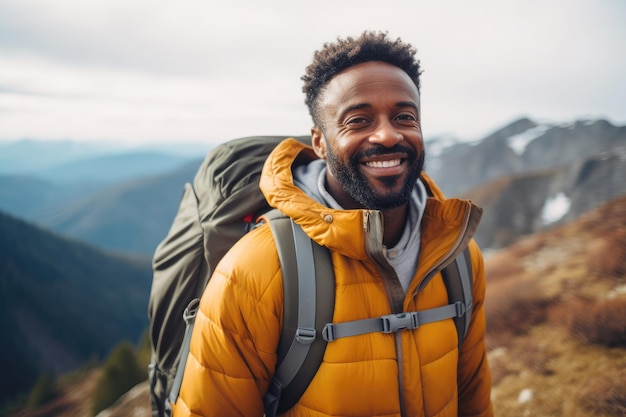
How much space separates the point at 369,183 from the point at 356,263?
23.2 inches

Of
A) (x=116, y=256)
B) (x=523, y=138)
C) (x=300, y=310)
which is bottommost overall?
(x=116, y=256)

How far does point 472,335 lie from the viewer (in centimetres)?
334

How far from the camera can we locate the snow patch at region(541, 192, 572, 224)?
6425 cm

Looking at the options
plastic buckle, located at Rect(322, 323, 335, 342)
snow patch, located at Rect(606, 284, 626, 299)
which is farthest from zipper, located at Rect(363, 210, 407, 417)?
snow patch, located at Rect(606, 284, 626, 299)

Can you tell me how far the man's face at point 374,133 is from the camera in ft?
8.76

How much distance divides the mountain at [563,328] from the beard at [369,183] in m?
4.55

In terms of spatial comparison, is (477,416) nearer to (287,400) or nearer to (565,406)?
(287,400)

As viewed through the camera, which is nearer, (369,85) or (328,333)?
(328,333)

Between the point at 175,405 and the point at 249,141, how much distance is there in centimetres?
239

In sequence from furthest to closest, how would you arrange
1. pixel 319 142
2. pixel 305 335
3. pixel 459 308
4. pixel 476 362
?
pixel 476 362
pixel 319 142
pixel 459 308
pixel 305 335

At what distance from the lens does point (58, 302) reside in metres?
147

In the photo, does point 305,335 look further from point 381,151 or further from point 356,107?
point 356,107

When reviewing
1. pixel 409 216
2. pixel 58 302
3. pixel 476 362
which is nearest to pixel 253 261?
pixel 409 216

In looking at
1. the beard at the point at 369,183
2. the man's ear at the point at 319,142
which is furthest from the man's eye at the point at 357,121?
the man's ear at the point at 319,142
